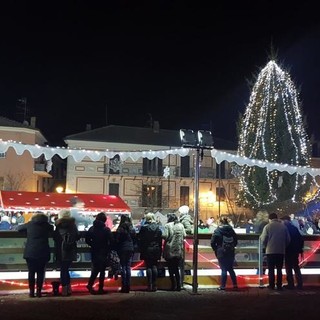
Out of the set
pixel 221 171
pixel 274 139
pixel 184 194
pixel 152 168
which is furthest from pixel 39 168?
pixel 274 139

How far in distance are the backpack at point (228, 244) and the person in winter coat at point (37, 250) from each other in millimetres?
3856

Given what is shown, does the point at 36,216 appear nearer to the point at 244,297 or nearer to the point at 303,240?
the point at 244,297

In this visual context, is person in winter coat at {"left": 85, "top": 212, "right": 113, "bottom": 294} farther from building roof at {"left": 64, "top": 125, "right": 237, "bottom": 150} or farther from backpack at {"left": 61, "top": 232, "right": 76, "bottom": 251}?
building roof at {"left": 64, "top": 125, "right": 237, "bottom": 150}

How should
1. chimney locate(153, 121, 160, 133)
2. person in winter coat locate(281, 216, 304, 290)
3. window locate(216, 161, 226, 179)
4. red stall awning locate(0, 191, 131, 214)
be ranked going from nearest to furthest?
person in winter coat locate(281, 216, 304, 290) < red stall awning locate(0, 191, 131, 214) < window locate(216, 161, 226, 179) < chimney locate(153, 121, 160, 133)

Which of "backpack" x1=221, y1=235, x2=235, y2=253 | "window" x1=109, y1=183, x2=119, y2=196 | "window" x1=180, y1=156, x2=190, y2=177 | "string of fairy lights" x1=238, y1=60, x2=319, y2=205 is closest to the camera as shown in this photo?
"backpack" x1=221, y1=235, x2=235, y2=253

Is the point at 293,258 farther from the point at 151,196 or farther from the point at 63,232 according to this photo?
the point at 151,196

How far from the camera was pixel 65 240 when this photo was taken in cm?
1094

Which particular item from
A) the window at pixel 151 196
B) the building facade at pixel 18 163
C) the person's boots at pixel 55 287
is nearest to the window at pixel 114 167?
the window at pixel 151 196

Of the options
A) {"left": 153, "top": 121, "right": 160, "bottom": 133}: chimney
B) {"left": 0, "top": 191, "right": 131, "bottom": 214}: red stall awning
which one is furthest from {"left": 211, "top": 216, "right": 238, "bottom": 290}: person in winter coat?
{"left": 153, "top": 121, "right": 160, "bottom": 133}: chimney

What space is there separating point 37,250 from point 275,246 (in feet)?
17.2

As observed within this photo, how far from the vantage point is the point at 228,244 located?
39.8ft

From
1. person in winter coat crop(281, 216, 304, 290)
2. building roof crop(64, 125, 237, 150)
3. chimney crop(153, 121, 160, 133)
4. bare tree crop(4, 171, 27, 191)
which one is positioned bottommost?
person in winter coat crop(281, 216, 304, 290)

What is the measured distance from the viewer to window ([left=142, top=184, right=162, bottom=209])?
5322cm

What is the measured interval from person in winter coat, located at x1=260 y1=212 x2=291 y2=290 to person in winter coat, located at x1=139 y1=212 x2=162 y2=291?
2.54 m
